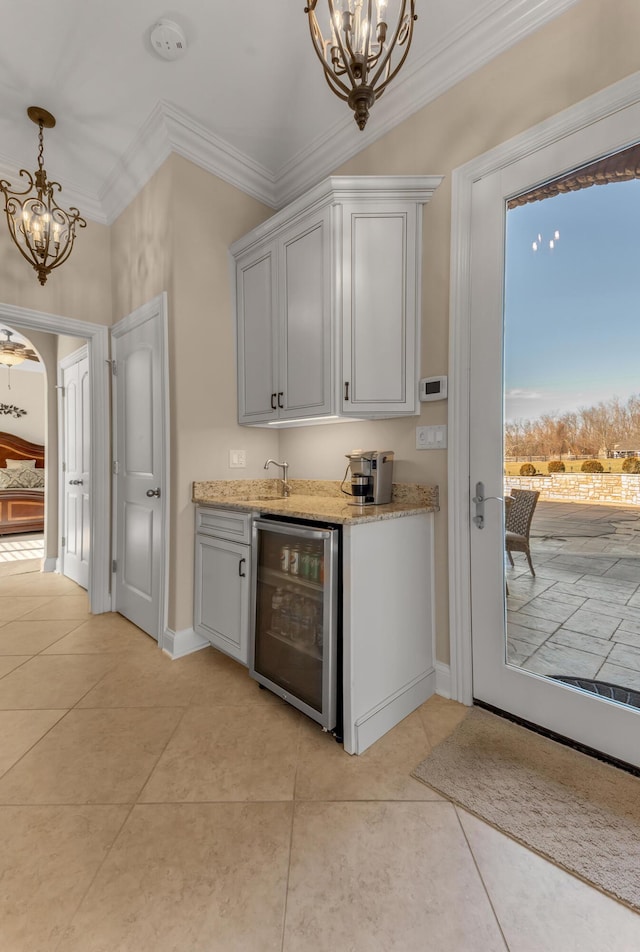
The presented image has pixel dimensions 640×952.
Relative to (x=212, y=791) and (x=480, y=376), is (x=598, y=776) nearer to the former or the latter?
Answer: (x=212, y=791)

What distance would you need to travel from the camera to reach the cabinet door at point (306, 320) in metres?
2.15

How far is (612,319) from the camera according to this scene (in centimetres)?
158

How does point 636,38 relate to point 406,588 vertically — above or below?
above

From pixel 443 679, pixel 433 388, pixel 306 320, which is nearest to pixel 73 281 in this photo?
pixel 306 320

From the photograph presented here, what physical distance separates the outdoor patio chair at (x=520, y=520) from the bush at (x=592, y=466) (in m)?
0.21

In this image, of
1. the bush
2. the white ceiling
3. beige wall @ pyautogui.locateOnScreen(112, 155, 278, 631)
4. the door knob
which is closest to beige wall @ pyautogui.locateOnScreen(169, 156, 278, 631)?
beige wall @ pyautogui.locateOnScreen(112, 155, 278, 631)

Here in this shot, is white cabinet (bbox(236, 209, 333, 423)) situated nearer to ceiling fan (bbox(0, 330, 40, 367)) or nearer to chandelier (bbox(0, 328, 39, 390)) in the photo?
ceiling fan (bbox(0, 330, 40, 367))

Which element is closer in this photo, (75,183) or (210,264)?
(210,264)

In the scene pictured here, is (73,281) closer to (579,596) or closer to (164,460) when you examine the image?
(164,460)

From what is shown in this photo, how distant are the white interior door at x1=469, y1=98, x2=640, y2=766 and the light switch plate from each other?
140 mm

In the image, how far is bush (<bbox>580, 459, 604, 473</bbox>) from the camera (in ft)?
5.40

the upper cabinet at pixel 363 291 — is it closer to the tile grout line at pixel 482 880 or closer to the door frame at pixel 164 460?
the door frame at pixel 164 460

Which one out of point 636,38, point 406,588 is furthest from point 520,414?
point 636,38

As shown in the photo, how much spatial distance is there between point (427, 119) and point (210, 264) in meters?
1.43
